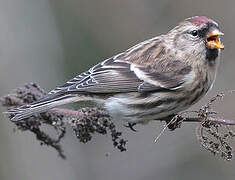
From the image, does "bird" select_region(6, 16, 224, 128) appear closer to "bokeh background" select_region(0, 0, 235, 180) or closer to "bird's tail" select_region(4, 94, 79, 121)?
"bird's tail" select_region(4, 94, 79, 121)

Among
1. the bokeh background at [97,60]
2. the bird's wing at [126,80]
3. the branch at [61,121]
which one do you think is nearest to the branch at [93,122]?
the branch at [61,121]

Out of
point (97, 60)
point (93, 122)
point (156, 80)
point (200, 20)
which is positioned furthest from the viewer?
point (97, 60)

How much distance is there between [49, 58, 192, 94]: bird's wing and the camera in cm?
513

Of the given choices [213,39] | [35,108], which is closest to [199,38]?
[213,39]

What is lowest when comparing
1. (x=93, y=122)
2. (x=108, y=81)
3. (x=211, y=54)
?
(x=93, y=122)

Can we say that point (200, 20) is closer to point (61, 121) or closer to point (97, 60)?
point (61, 121)

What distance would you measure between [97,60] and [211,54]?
4.43 meters

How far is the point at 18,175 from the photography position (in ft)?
24.9

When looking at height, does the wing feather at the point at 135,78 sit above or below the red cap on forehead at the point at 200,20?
below

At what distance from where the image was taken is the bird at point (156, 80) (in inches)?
200

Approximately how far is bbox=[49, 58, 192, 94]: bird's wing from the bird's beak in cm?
29

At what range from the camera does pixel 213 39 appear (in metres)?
5.11

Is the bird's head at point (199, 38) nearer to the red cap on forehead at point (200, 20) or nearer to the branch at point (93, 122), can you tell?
the red cap on forehead at point (200, 20)
